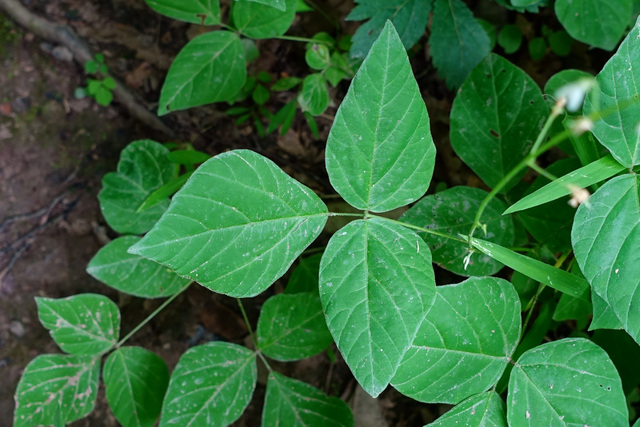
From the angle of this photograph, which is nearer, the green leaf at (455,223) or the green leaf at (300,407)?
the green leaf at (455,223)

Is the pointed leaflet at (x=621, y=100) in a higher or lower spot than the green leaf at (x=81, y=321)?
higher

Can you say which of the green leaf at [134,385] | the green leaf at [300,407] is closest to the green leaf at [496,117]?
the green leaf at [300,407]

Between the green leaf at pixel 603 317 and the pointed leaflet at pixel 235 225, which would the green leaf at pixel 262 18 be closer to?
the pointed leaflet at pixel 235 225

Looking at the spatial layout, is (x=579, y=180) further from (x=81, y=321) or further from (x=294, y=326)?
(x=81, y=321)

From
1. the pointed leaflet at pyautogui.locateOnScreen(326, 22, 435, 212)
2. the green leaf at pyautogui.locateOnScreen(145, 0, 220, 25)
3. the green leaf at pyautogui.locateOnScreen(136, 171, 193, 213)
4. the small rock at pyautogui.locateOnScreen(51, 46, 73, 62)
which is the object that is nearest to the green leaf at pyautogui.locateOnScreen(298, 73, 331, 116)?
the green leaf at pyautogui.locateOnScreen(145, 0, 220, 25)

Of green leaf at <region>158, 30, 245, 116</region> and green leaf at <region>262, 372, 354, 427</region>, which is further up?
green leaf at <region>158, 30, 245, 116</region>

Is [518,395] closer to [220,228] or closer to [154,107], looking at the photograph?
[220,228]

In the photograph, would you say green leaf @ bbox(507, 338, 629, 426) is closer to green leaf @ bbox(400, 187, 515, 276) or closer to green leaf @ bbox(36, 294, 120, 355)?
green leaf @ bbox(400, 187, 515, 276)
